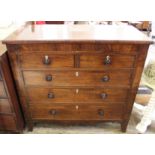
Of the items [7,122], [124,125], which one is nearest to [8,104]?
[7,122]

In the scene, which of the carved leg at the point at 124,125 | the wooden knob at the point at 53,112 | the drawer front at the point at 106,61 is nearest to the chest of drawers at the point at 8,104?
the wooden knob at the point at 53,112

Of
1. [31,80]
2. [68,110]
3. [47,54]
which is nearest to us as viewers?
[47,54]

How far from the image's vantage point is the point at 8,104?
4.10 feet

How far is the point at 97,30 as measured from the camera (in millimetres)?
1230

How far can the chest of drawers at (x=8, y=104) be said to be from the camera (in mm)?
1122

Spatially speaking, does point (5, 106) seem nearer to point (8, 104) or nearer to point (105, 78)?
point (8, 104)

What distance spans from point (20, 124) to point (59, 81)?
54 centimetres

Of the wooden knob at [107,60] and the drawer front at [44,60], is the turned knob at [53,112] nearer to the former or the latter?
the drawer front at [44,60]

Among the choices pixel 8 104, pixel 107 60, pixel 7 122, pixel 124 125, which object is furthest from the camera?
pixel 124 125

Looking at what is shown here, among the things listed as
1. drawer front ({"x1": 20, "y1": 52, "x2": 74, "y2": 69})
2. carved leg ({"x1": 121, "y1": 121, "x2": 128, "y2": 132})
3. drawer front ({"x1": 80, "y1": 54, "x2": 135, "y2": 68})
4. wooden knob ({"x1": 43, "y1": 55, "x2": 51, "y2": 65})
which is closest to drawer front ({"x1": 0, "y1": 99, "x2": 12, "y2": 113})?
drawer front ({"x1": 20, "y1": 52, "x2": 74, "y2": 69})

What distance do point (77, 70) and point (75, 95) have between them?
234 millimetres

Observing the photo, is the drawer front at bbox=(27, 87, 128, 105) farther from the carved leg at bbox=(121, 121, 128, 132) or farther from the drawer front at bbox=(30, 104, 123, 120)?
the carved leg at bbox=(121, 121, 128, 132)
